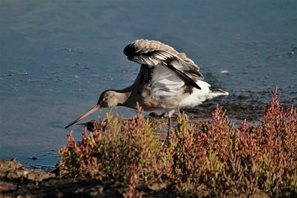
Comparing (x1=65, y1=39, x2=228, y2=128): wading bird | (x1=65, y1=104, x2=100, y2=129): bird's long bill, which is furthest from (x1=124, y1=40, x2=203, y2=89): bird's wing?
(x1=65, y1=104, x2=100, y2=129): bird's long bill

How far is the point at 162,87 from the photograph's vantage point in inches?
352

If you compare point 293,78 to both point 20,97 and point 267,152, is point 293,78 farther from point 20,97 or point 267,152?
point 267,152

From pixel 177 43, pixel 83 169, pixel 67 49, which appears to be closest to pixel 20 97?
pixel 67 49

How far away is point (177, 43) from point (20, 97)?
3209 millimetres

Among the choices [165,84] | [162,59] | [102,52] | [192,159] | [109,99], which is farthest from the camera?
[102,52]

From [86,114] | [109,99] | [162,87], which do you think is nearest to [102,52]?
[109,99]

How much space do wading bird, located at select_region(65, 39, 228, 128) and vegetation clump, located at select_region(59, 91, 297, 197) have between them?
1882mm

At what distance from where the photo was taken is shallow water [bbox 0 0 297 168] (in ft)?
31.7

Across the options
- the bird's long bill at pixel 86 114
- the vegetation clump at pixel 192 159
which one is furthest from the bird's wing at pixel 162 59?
the vegetation clump at pixel 192 159

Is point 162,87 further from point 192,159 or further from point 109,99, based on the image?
point 192,159

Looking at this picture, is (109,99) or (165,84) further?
(109,99)

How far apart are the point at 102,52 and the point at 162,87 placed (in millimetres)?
3184

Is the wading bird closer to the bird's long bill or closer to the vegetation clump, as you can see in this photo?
the bird's long bill

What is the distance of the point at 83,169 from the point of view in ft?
20.9
